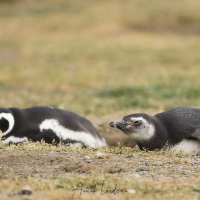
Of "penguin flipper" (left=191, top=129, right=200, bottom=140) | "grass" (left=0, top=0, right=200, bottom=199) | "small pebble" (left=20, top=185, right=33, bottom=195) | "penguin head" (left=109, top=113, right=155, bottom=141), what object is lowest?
"small pebble" (left=20, top=185, right=33, bottom=195)

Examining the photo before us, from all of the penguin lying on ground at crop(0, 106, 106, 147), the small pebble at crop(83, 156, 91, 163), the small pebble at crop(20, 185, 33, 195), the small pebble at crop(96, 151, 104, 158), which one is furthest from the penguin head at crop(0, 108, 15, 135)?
the small pebble at crop(20, 185, 33, 195)

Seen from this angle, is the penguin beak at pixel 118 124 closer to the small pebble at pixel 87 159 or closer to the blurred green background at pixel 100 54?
the small pebble at pixel 87 159

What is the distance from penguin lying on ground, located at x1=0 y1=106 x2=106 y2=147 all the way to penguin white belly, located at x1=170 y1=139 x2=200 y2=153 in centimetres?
192

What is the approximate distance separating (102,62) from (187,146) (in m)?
17.7

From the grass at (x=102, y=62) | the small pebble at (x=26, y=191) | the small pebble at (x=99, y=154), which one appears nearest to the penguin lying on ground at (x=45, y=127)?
the grass at (x=102, y=62)

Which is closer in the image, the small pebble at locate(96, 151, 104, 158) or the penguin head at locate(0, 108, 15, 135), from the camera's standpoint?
the small pebble at locate(96, 151, 104, 158)

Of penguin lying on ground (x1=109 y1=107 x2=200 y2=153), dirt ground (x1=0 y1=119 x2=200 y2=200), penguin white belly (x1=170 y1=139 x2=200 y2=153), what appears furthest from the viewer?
penguin white belly (x1=170 y1=139 x2=200 y2=153)

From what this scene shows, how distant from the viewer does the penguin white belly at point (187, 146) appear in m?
9.75

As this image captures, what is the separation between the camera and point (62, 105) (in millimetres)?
17516

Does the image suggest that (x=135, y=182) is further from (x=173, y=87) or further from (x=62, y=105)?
(x=173, y=87)

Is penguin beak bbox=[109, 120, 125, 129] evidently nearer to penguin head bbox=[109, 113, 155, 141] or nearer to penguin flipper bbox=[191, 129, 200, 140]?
penguin head bbox=[109, 113, 155, 141]

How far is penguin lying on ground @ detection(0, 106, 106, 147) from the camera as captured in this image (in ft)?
37.3

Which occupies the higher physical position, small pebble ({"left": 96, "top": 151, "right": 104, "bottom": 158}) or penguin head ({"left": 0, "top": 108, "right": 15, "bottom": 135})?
penguin head ({"left": 0, "top": 108, "right": 15, "bottom": 135})

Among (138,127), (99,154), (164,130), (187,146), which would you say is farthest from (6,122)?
(187,146)
